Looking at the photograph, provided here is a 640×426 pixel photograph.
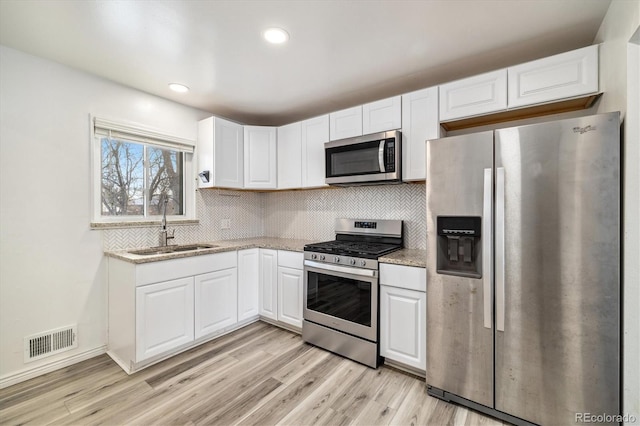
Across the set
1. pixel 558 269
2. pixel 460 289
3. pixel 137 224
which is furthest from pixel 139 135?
pixel 558 269

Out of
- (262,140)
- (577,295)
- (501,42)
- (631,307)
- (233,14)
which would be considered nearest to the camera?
(631,307)

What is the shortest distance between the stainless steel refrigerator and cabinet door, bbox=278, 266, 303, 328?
1.31 metres

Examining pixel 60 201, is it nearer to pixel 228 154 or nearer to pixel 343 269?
pixel 228 154

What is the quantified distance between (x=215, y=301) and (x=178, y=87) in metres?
2.05

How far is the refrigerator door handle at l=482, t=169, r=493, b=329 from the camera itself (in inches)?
66.0

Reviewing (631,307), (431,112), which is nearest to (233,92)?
(431,112)

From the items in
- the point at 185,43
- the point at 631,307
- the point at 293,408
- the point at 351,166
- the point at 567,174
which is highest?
the point at 185,43

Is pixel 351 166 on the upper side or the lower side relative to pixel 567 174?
upper

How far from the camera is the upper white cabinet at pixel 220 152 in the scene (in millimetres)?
3047

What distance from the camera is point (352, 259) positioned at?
2363 millimetres

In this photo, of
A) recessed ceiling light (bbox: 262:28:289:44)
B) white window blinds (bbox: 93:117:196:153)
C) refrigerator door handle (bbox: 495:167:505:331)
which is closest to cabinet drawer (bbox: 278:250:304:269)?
white window blinds (bbox: 93:117:196:153)

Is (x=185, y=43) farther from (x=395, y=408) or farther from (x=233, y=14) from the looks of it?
(x=395, y=408)

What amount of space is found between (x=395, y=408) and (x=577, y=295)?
123cm

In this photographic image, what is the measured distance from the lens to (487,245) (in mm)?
1682
